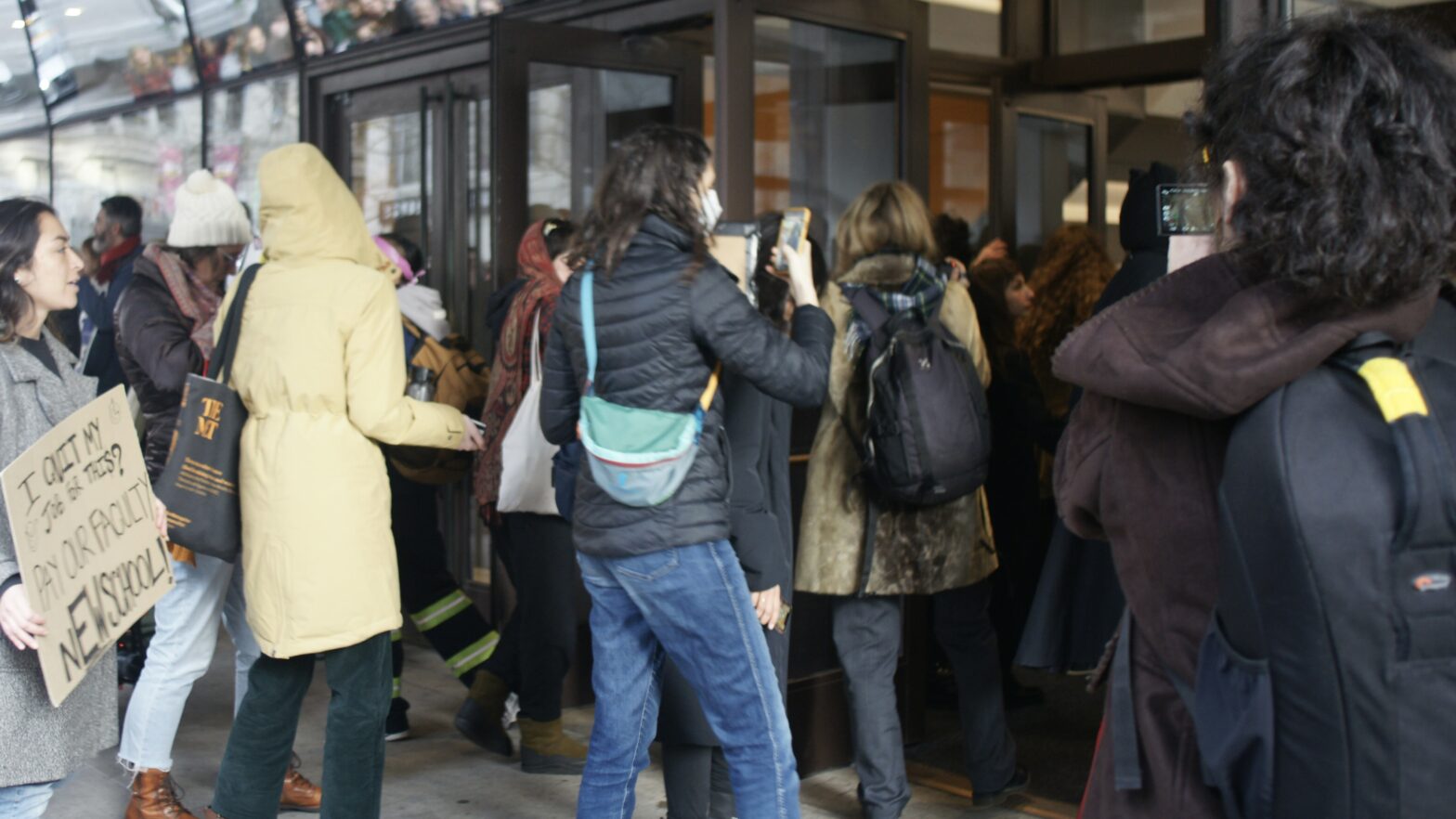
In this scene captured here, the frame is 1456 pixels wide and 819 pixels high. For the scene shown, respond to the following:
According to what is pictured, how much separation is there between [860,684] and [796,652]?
54cm

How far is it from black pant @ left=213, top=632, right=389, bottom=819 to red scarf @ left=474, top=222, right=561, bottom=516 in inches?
50.4

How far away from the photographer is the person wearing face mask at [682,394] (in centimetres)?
321

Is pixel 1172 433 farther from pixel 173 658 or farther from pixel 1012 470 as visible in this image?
pixel 1012 470

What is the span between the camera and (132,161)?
882cm

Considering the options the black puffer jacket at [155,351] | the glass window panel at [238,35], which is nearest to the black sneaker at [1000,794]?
the black puffer jacket at [155,351]

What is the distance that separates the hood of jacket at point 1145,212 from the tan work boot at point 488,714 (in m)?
2.64

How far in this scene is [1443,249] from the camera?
61.6 inches

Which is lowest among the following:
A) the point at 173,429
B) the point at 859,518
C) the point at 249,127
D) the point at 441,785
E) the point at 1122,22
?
the point at 441,785

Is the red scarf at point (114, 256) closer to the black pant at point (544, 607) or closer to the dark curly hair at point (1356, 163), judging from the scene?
the black pant at point (544, 607)

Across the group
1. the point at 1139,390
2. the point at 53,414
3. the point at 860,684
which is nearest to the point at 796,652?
the point at 860,684

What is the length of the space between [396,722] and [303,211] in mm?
2353

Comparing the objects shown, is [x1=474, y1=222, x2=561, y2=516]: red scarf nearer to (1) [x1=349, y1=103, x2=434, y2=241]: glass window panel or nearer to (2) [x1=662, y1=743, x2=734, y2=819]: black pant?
(2) [x1=662, y1=743, x2=734, y2=819]: black pant

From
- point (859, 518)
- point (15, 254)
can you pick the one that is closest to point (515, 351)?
point (859, 518)

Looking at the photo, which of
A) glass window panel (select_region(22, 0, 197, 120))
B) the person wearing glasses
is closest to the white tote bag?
the person wearing glasses
